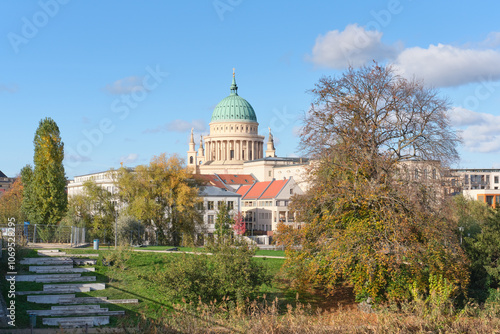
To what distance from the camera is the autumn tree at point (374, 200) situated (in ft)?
84.6

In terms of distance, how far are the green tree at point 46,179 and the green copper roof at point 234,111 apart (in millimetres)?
119625

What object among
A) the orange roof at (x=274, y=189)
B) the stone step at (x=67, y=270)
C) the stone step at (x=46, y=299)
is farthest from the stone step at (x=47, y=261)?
the orange roof at (x=274, y=189)

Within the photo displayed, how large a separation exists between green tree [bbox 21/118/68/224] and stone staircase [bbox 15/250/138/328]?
16582 mm

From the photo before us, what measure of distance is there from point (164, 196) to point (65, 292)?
32990 millimetres

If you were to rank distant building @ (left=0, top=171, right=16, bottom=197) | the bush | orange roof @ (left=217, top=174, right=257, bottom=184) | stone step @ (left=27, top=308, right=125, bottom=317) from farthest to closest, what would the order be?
distant building @ (left=0, top=171, right=16, bottom=197)
orange roof @ (left=217, top=174, right=257, bottom=184)
the bush
stone step @ (left=27, top=308, right=125, bottom=317)

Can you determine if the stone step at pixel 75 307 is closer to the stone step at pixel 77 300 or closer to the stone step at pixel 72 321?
the stone step at pixel 77 300

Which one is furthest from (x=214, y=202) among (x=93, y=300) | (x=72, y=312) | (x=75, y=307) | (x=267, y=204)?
(x=72, y=312)

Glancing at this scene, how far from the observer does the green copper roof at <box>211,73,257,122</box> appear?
6599 inches

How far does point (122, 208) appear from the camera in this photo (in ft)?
191

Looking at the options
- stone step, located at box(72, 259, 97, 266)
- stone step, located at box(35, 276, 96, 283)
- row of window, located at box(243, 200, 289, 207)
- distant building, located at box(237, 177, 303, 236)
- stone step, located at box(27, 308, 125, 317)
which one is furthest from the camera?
row of window, located at box(243, 200, 289, 207)

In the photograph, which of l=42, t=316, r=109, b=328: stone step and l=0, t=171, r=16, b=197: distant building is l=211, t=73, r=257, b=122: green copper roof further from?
l=42, t=316, r=109, b=328: stone step

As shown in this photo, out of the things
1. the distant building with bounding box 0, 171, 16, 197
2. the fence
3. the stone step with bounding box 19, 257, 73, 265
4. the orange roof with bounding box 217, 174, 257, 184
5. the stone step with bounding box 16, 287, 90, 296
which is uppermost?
the distant building with bounding box 0, 171, 16, 197

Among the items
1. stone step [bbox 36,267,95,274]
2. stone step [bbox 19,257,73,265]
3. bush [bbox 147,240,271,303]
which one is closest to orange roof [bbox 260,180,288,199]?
stone step [bbox 19,257,73,265]

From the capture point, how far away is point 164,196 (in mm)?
59125
